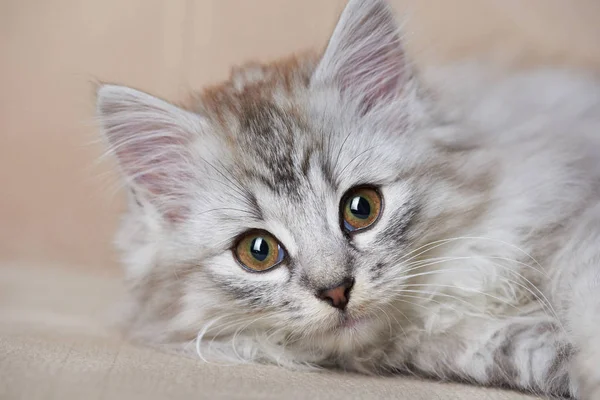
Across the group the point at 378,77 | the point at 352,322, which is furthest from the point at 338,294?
the point at 378,77

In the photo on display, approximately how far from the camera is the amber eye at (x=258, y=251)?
146 cm

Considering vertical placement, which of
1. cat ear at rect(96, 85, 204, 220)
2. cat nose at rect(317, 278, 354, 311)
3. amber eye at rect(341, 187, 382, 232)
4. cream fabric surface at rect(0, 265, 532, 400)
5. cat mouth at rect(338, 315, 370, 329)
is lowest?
cream fabric surface at rect(0, 265, 532, 400)

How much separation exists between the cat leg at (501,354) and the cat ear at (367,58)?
55 centimetres

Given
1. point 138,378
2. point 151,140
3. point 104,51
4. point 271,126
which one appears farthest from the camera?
point 104,51

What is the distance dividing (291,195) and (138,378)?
46cm

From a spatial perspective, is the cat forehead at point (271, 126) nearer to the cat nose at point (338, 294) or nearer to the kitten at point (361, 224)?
the kitten at point (361, 224)

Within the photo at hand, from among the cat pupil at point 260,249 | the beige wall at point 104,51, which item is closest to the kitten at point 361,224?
the cat pupil at point 260,249

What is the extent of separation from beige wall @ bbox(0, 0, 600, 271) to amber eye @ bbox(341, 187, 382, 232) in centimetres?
128

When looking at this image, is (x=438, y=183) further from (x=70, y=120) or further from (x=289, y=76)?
(x=70, y=120)

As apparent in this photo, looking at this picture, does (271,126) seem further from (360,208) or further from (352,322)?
(352,322)

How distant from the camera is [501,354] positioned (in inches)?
55.5

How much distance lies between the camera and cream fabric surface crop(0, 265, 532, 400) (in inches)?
45.6

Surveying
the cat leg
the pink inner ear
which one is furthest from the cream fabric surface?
the pink inner ear

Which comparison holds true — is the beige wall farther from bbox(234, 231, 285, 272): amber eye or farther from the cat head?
bbox(234, 231, 285, 272): amber eye
